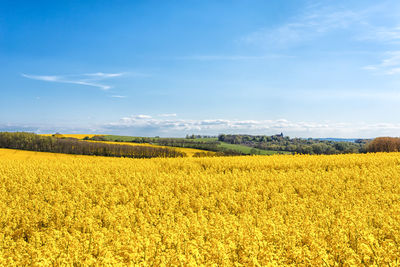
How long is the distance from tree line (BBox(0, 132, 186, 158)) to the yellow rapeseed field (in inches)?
1429

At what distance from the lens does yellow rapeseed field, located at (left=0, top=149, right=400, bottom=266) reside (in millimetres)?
5746

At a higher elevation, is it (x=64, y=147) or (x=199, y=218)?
(x=64, y=147)

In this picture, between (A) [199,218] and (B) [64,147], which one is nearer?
(A) [199,218]

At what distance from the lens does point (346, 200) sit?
11258mm

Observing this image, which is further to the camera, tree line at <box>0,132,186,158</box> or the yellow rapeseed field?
tree line at <box>0,132,186,158</box>

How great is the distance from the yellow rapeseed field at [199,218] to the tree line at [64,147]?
36308mm

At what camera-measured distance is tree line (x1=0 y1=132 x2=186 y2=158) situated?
52.0 meters

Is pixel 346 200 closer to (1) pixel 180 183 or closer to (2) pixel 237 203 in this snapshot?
(2) pixel 237 203

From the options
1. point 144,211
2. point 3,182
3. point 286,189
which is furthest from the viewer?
point 3,182

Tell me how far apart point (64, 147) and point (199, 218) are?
50860mm

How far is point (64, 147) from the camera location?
5191 cm

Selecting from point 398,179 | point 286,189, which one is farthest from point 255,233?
point 398,179

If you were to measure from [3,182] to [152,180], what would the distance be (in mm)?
8254

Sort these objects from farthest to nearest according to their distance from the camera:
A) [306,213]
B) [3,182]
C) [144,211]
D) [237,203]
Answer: [3,182], [237,203], [144,211], [306,213]
